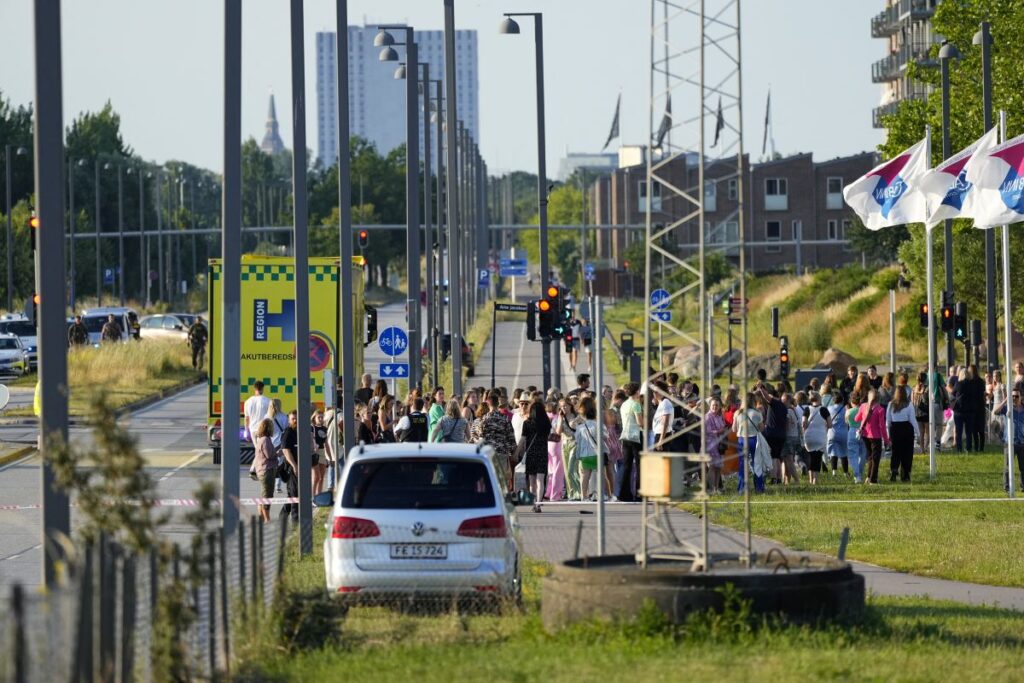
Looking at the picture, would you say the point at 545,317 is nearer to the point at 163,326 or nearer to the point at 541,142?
the point at 541,142

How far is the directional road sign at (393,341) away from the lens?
3600 centimetres

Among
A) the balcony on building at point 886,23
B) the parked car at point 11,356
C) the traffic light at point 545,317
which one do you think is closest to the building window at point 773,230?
the balcony on building at point 886,23

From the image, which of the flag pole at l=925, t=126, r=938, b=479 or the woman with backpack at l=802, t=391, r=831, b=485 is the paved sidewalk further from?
→ the flag pole at l=925, t=126, r=938, b=479

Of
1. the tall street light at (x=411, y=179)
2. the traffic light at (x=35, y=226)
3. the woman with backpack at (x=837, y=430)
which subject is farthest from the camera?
the tall street light at (x=411, y=179)

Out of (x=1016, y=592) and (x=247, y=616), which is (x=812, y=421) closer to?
(x=1016, y=592)

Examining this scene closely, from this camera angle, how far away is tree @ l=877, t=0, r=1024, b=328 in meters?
46.8

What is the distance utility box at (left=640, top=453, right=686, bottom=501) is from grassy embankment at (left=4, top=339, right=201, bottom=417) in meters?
35.4

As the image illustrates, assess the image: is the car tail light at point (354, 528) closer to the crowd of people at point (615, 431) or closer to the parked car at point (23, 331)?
the crowd of people at point (615, 431)

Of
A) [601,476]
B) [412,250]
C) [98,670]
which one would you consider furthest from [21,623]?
[412,250]

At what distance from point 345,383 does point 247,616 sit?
12.2 m

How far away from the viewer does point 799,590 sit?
1299 cm

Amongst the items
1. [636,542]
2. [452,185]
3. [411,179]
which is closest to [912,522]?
[636,542]

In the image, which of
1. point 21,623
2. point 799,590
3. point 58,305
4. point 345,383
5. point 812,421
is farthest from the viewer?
point 812,421

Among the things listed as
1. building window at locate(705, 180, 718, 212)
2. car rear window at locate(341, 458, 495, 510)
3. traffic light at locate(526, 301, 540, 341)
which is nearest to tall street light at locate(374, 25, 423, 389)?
traffic light at locate(526, 301, 540, 341)
